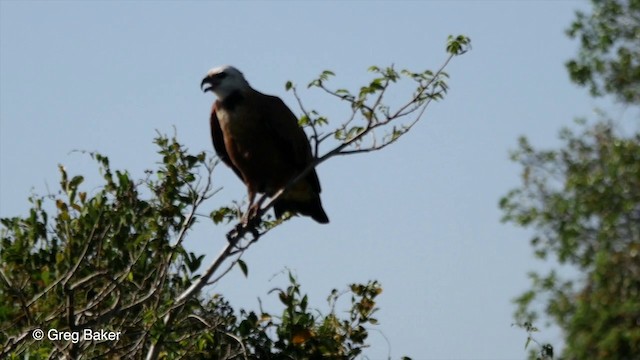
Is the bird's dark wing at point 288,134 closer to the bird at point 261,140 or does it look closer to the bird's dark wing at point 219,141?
the bird at point 261,140

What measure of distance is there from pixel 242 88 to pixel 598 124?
2.94 m

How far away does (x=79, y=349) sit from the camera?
920 centimetres

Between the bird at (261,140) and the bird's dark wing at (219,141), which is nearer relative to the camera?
the bird at (261,140)

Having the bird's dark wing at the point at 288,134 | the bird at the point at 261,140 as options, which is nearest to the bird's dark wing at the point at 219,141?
the bird at the point at 261,140

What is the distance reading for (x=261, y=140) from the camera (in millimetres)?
10938

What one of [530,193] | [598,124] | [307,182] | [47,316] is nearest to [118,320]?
[47,316]

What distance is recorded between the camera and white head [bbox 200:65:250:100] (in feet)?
37.0

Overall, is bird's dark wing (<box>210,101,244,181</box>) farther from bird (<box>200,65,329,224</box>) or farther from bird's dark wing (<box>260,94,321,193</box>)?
bird's dark wing (<box>260,94,321,193</box>)

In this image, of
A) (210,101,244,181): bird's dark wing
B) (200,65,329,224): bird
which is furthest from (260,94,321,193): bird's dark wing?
(210,101,244,181): bird's dark wing

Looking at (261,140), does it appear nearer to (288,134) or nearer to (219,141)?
(288,134)

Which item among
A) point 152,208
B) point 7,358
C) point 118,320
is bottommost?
point 7,358

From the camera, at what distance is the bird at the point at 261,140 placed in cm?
1093

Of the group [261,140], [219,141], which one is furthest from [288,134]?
[219,141]

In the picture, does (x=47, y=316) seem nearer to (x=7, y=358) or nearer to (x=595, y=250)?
(x=7, y=358)
